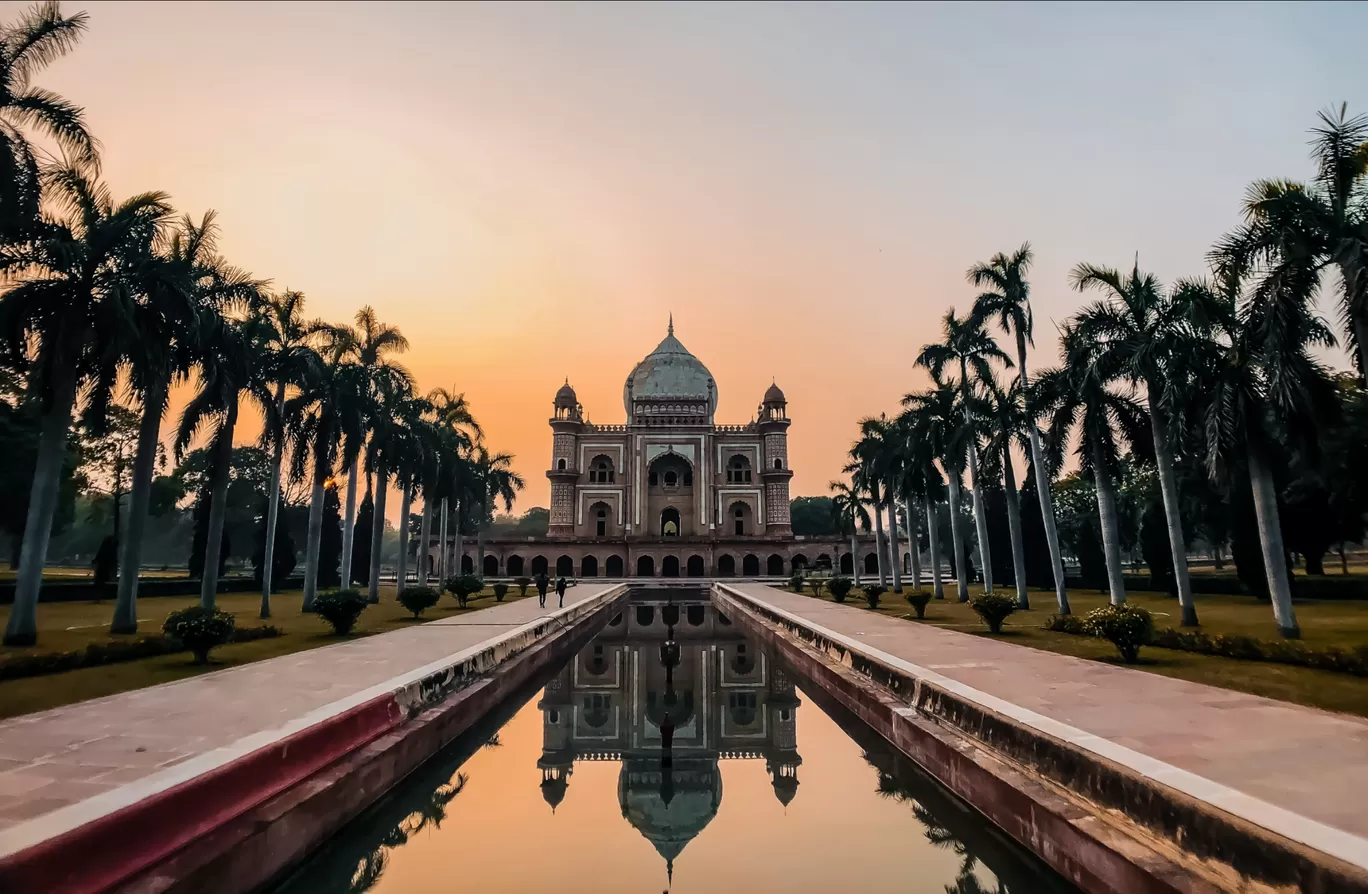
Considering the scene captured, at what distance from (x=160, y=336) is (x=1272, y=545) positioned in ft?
72.9

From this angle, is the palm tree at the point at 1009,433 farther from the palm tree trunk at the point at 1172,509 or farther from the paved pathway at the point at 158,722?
the paved pathway at the point at 158,722

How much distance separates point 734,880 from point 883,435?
29107 mm

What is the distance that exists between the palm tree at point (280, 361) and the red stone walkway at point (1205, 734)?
17569mm

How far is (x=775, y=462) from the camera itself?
59.0 m

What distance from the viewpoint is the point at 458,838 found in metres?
6.18

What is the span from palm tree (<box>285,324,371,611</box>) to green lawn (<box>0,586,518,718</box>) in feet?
11.8

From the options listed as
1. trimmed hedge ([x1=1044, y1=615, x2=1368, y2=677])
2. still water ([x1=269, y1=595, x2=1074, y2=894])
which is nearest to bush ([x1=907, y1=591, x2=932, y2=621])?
trimmed hedge ([x1=1044, y1=615, x2=1368, y2=677])

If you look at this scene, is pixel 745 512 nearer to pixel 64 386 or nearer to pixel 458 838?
pixel 64 386

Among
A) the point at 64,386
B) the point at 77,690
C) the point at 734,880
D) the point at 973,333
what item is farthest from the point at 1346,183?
the point at 64,386

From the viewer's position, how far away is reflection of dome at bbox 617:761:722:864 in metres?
6.25

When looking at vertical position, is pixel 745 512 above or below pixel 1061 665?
above

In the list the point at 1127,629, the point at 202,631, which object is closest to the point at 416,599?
the point at 202,631

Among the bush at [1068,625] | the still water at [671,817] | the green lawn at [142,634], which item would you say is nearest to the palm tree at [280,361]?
the green lawn at [142,634]

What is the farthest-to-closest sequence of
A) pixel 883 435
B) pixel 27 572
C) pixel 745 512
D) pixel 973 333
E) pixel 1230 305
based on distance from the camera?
pixel 745 512 → pixel 883 435 → pixel 973 333 → pixel 1230 305 → pixel 27 572
